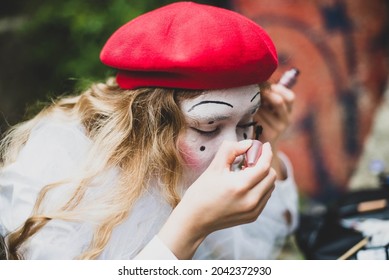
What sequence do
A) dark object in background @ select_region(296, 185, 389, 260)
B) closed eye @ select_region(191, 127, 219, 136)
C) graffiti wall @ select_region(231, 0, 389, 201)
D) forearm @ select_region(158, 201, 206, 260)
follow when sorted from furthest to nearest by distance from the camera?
graffiti wall @ select_region(231, 0, 389, 201) < dark object in background @ select_region(296, 185, 389, 260) < closed eye @ select_region(191, 127, 219, 136) < forearm @ select_region(158, 201, 206, 260)

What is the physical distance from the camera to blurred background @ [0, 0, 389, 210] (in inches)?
101

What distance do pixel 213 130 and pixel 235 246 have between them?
554 millimetres

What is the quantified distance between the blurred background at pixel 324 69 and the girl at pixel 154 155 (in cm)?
127

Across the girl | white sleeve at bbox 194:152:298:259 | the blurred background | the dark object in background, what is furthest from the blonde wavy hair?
the blurred background

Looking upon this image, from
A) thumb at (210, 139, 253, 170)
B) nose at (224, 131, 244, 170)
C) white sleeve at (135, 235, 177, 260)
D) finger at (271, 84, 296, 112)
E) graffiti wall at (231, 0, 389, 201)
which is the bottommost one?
graffiti wall at (231, 0, 389, 201)

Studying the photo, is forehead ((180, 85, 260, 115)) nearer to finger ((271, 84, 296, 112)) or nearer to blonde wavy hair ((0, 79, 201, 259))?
blonde wavy hair ((0, 79, 201, 259))

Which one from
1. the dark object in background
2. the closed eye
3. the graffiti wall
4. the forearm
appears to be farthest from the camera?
the graffiti wall

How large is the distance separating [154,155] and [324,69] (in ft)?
5.22

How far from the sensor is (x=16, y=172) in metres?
1.30

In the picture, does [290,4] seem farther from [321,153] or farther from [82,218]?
[82,218]

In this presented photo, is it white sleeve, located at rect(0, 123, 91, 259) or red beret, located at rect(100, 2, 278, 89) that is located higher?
red beret, located at rect(100, 2, 278, 89)

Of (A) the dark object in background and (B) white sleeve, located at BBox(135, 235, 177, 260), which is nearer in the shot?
(B) white sleeve, located at BBox(135, 235, 177, 260)

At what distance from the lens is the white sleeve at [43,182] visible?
4.06 feet
